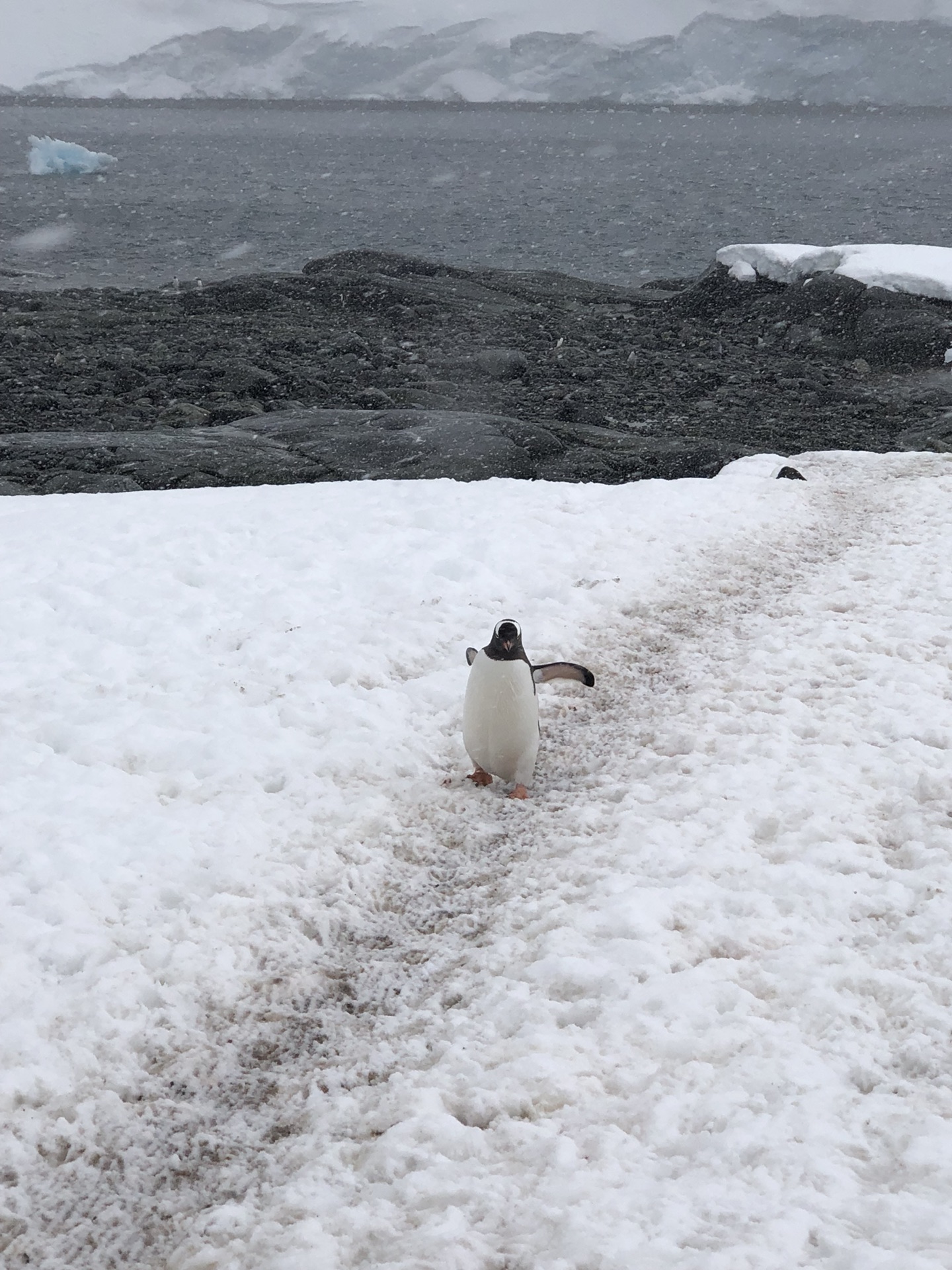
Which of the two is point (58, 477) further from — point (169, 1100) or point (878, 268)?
point (878, 268)

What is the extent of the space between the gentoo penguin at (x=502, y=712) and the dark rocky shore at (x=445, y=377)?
7.86 meters

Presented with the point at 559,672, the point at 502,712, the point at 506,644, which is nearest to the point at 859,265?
the point at 559,672

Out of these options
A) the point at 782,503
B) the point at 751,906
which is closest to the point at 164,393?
the point at 782,503

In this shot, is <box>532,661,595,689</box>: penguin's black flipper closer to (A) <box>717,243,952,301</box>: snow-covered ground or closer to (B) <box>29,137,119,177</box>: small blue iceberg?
(A) <box>717,243,952,301</box>: snow-covered ground

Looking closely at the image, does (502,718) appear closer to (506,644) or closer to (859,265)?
(506,644)

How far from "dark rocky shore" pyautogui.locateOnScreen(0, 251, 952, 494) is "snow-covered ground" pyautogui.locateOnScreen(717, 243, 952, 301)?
476mm

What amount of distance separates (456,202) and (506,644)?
2845 inches

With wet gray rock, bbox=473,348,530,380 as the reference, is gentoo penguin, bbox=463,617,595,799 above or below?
below

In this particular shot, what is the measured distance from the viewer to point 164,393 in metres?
18.7

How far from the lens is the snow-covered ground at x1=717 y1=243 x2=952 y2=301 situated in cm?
2500

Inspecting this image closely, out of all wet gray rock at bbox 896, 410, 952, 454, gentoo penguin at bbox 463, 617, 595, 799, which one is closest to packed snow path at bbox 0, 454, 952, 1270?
gentoo penguin at bbox 463, 617, 595, 799

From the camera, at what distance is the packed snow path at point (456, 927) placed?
11.1 feet

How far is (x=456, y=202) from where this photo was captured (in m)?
71.2

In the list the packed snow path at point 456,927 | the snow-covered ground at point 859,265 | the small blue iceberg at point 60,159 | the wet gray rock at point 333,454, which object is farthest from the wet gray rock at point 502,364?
the small blue iceberg at point 60,159
